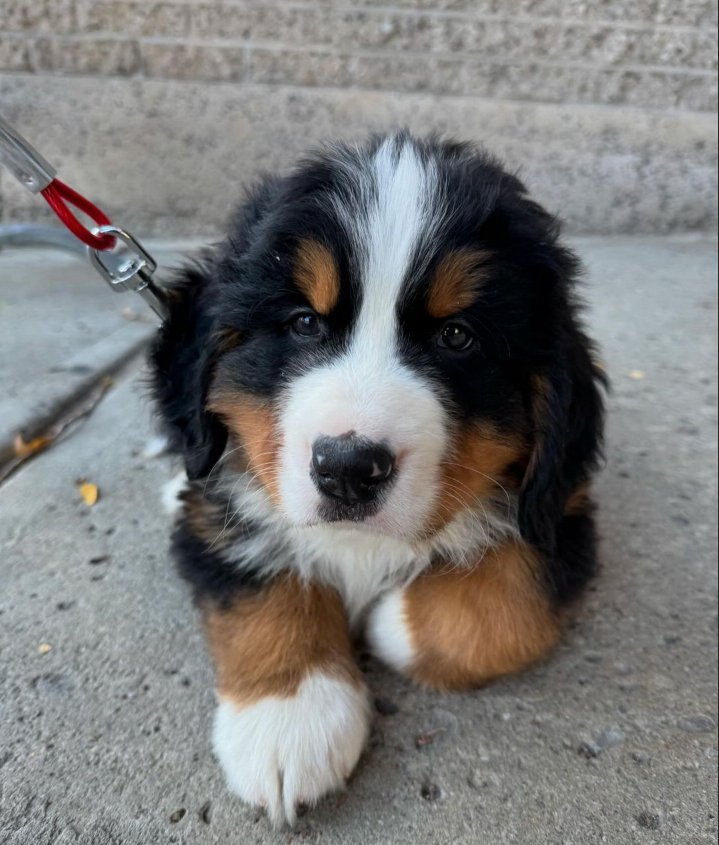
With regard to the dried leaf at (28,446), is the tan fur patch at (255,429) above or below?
above

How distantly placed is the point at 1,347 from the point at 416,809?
326 centimetres

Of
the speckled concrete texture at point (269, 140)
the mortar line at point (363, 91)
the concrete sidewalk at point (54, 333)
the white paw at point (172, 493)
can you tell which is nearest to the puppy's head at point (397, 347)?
the white paw at point (172, 493)

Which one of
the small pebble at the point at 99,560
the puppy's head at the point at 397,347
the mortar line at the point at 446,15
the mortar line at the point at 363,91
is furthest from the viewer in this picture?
the mortar line at the point at 363,91

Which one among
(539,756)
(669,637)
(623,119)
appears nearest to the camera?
(539,756)

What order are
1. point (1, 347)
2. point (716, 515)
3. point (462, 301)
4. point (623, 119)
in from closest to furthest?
point (462, 301) < point (716, 515) < point (1, 347) < point (623, 119)

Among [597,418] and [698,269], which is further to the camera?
[698,269]

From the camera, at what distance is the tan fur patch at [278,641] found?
1699 mm

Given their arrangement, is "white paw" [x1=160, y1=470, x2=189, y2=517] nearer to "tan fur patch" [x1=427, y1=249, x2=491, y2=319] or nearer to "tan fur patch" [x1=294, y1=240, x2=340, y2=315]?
"tan fur patch" [x1=294, y1=240, x2=340, y2=315]

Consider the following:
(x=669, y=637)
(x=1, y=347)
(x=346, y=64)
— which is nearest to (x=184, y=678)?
(x=669, y=637)

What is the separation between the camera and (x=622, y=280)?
513cm

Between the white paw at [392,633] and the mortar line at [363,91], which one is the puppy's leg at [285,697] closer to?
the white paw at [392,633]

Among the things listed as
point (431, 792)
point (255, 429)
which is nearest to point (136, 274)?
point (255, 429)

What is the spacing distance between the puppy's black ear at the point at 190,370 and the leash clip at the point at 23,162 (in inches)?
17.0

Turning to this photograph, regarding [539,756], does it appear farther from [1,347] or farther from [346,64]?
[346,64]
